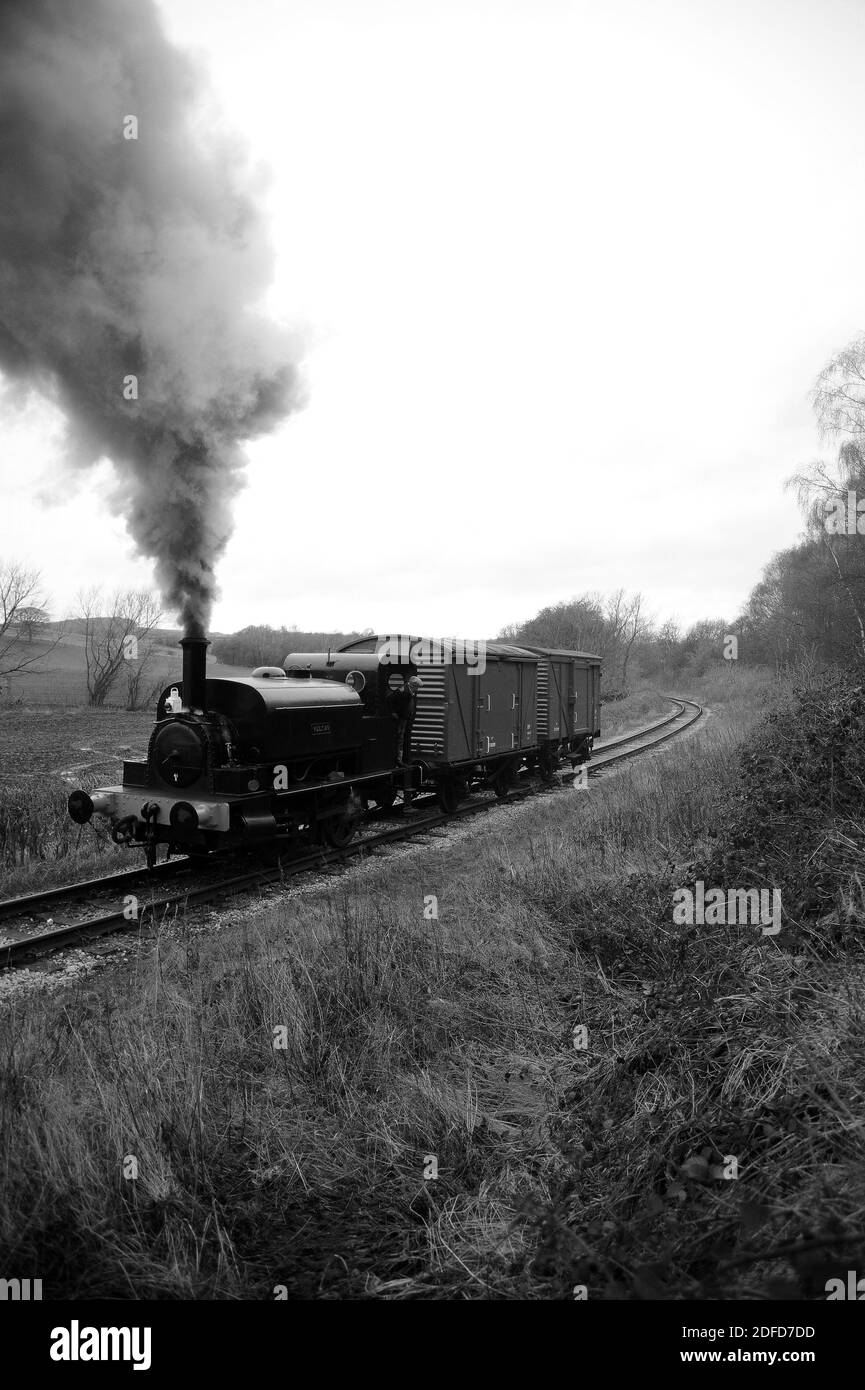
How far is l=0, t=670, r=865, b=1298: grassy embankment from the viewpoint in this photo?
96.3 inches

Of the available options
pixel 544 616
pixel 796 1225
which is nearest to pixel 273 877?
pixel 796 1225

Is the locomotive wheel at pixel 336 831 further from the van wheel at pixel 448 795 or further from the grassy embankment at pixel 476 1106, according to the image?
the grassy embankment at pixel 476 1106

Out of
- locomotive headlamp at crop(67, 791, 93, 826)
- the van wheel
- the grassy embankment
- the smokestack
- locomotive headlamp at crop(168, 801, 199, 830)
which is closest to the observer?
the grassy embankment

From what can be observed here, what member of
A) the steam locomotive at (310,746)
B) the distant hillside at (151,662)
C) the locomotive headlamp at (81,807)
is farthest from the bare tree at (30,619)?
the locomotive headlamp at (81,807)

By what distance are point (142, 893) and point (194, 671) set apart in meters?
2.51

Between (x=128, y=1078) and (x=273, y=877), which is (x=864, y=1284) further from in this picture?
(x=273, y=877)

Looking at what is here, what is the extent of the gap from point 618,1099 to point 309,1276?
145 centimetres

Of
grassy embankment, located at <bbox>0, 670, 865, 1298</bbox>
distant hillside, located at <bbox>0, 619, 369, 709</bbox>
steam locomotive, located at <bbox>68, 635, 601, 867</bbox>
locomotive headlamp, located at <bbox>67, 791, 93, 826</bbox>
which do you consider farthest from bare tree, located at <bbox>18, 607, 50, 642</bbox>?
grassy embankment, located at <bbox>0, 670, 865, 1298</bbox>

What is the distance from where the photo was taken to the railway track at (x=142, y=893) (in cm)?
672

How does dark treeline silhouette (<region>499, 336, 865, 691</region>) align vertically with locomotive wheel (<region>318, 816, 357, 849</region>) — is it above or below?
above

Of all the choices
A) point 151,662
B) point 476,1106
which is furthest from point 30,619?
point 476,1106

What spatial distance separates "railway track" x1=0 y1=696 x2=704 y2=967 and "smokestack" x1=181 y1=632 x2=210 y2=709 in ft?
6.67

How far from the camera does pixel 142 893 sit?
8.14 metres

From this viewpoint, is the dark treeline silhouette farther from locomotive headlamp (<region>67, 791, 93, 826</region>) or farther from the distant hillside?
the distant hillside
